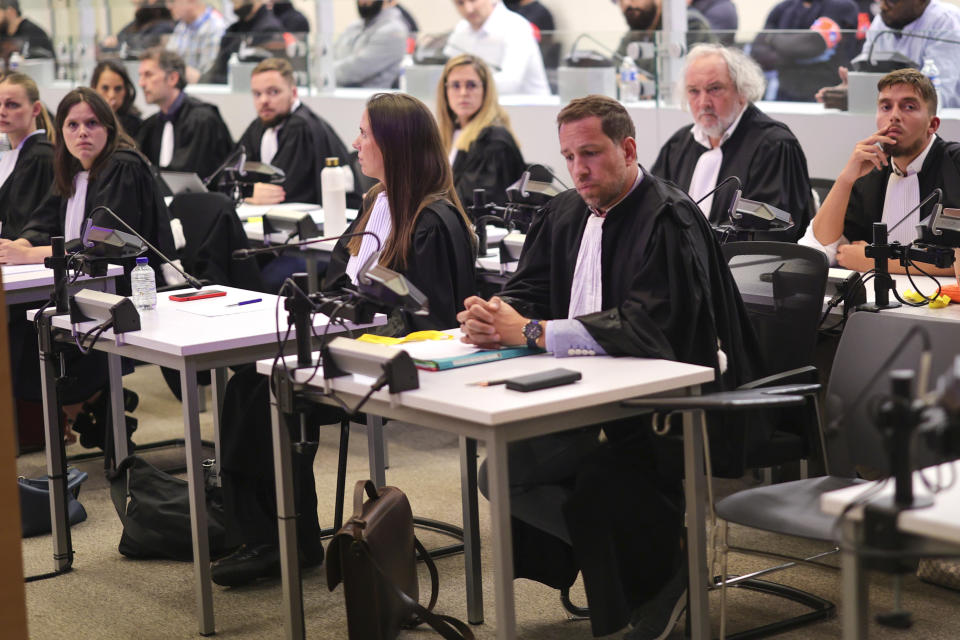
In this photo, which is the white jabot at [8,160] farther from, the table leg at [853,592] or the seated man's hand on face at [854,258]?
the table leg at [853,592]

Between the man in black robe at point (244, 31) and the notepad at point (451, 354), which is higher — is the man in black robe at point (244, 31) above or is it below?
above

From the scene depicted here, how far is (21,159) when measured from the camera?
554cm

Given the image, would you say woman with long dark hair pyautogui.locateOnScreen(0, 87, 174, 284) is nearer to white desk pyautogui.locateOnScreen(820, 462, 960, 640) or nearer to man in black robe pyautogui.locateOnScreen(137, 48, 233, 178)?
man in black robe pyautogui.locateOnScreen(137, 48, 233, 178)

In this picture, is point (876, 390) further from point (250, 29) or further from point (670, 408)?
point (250, 29)

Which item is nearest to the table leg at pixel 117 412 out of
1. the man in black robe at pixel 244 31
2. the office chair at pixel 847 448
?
the office chair at pixel 847 448

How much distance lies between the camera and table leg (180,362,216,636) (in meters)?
3.37

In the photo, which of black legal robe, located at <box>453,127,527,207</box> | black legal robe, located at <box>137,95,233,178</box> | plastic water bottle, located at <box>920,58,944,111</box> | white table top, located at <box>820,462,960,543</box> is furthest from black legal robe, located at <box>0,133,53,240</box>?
white table top, located at <box>820,462,960,543</box>

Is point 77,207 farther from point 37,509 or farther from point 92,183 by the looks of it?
point 37,509

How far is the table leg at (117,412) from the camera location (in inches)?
175

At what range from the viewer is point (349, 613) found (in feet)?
10.1

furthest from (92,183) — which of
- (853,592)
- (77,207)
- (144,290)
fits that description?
(853,592)

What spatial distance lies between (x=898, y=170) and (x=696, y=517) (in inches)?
80.1

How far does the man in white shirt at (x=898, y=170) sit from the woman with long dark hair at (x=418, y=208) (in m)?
1.34

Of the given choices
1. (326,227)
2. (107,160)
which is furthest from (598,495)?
(107,160)
